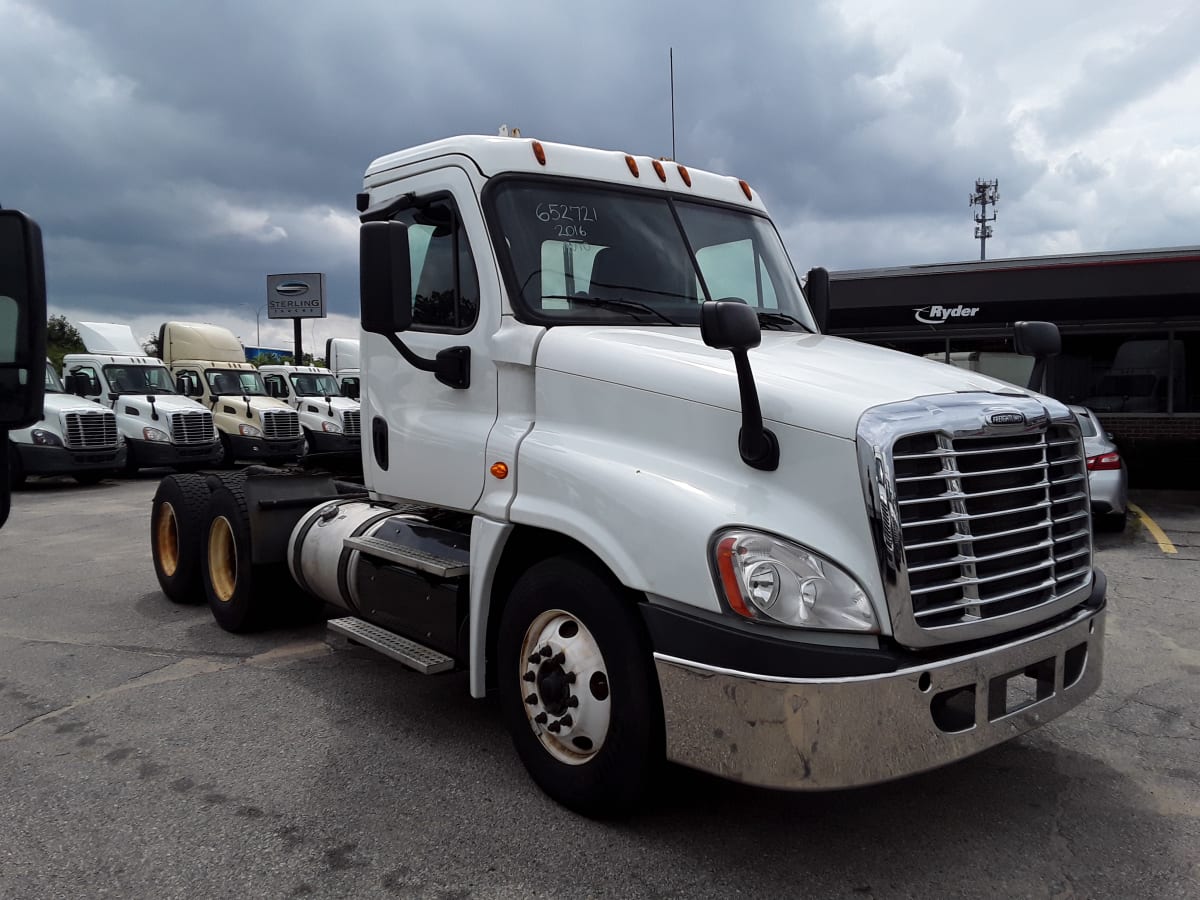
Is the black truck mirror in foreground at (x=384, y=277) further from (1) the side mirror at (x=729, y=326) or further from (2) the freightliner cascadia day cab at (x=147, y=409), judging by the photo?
(2) the freightliner cascadia day cab at (x=147, y=409)

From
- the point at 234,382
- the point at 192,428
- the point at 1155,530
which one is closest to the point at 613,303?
the point at 1155,530

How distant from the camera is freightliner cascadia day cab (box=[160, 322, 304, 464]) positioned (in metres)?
19.6

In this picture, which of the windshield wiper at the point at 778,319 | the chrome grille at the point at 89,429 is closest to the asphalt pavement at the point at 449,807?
the windshield wiper at the point at 778,319

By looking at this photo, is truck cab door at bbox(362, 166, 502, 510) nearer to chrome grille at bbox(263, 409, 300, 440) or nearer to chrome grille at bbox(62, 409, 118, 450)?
chrome grille at bbox(62, 409, 118, 450)

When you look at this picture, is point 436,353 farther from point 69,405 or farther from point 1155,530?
point 69,405

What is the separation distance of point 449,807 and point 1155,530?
10204 mm

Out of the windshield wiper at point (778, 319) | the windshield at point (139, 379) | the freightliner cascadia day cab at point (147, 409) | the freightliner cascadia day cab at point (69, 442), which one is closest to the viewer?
the windshield wiper at point (778, 319)

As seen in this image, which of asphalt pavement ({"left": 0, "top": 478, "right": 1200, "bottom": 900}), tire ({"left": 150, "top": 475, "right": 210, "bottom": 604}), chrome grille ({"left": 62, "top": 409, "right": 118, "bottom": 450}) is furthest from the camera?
chrome grille ({"left": 62, "top": 409, "right": 118, "bottom": 450})

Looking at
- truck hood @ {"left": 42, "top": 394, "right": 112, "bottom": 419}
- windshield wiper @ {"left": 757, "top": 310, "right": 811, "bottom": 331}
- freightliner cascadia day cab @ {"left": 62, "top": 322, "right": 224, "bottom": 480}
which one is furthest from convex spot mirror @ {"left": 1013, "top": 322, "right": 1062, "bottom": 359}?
freightliner cascadia day cab @ {"left": 62, "top": 322, "right": 224, "bottom": 480}

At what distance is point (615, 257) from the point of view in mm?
3996

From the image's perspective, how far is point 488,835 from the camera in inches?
131

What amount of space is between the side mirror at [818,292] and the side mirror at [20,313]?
12.1 feet

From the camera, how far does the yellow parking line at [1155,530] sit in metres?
9.73

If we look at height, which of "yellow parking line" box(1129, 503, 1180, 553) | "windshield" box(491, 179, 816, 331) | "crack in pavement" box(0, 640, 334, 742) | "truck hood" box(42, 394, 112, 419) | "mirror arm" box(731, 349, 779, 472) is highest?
"windshield" box(491, 179, 816, 331)
